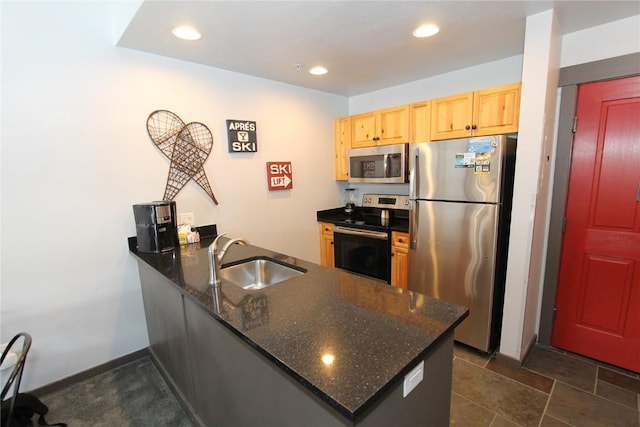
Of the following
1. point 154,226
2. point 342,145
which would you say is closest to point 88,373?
point 154,226

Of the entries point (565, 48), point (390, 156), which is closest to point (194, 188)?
point (390, 156)

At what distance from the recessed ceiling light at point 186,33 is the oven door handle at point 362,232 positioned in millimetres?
2100

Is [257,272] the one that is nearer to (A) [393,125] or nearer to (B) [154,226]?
(B) [154,226]

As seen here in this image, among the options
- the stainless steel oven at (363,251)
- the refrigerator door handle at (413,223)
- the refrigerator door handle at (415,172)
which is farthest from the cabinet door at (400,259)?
the refrigerator door handle at (415,172)

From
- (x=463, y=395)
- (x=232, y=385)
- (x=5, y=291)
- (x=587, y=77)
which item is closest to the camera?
(x=232, y=385)

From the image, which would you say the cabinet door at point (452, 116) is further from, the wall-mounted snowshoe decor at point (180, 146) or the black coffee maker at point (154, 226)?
the black coffee maker at point (154, 226)

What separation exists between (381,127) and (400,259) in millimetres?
1360

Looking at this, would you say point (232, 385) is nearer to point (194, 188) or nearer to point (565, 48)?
point (194, 188)

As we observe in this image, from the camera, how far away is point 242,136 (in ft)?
8.73

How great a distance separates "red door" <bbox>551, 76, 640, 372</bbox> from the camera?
1.97 metres

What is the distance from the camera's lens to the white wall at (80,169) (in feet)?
5.77

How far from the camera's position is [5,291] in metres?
1.78

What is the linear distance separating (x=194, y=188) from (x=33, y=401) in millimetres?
1596

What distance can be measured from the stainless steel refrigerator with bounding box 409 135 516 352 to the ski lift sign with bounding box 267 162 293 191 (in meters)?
1.26
